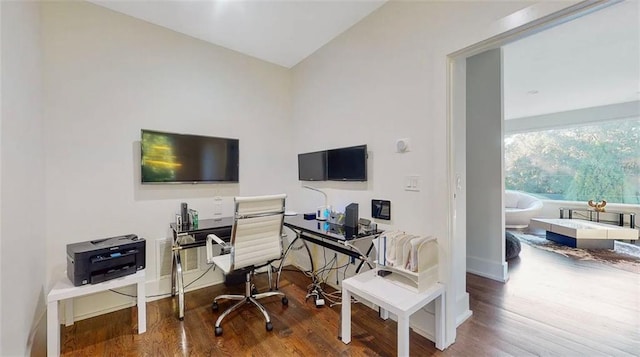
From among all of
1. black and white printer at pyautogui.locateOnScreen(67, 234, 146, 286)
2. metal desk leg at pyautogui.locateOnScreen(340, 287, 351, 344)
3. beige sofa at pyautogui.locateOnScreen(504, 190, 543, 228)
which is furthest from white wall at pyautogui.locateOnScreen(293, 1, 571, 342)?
beige sofa at pyautogui.locateOnScreen(504, 190, 543, 228)

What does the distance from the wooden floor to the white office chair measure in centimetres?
18

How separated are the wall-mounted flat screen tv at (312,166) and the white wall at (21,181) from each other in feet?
7.69

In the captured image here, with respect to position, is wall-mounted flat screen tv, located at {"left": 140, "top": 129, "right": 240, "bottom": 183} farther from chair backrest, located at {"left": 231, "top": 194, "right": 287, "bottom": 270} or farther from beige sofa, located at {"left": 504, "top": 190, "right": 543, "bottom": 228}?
beige sofa, located at {"left": 504, "top": 190, "right": 543, "bottom": 228}

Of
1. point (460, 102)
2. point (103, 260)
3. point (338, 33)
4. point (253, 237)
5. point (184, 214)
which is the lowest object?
point (103, 260)

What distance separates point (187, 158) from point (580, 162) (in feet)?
26.2

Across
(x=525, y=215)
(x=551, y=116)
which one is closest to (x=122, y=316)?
(x=525, y=215)

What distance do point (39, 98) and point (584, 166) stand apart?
9014 mm

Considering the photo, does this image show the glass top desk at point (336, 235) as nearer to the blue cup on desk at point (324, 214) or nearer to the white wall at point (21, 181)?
the blue cup on desk at point (324, 214)

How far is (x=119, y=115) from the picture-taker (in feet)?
7.77

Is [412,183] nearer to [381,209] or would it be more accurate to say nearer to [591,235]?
[381,209]

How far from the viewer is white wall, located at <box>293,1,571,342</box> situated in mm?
1794

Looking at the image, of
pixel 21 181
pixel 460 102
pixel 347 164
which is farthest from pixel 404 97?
pixel 21 181

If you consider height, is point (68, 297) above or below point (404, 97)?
below

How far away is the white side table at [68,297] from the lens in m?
1.65
